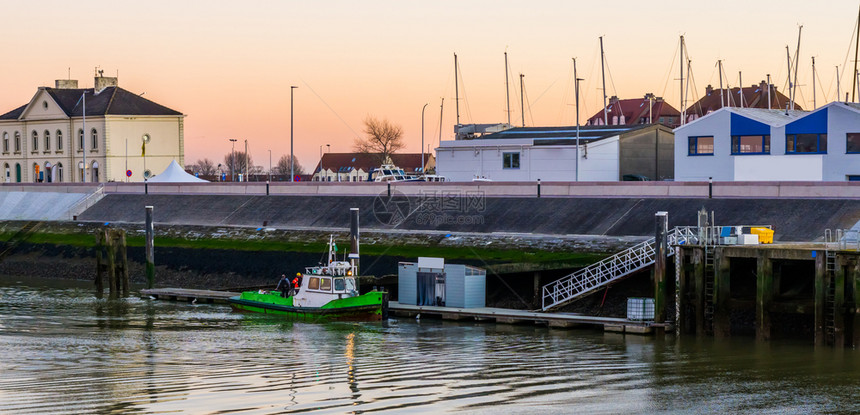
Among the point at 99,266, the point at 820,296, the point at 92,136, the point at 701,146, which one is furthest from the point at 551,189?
the point at 92,136

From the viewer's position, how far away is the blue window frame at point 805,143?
58.5 meters

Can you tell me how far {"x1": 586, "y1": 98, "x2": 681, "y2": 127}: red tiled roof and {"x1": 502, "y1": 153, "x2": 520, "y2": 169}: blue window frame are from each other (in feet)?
252

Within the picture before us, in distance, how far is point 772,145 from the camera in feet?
198

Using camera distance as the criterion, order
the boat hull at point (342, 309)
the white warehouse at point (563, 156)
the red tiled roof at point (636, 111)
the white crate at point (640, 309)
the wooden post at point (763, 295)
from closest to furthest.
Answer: the wooden post at point (763, 295), the white crate at point (640, 309), the boat hull at point (342, 309), the white warehouse at point (563, 156), the red tiled roof at point (636, 111)

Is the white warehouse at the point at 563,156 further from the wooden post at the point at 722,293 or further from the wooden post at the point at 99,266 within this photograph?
the wooden post at the point at 722,293

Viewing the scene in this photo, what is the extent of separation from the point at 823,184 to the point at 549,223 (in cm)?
1226

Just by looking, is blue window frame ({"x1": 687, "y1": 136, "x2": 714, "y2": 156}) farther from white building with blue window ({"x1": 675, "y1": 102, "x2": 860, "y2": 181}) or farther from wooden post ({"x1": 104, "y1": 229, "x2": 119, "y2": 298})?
wooden post ({"x1": 104, "y1": 229, "x2": 119, "y2": 298})

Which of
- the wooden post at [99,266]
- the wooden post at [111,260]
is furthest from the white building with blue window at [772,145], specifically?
the wooden post at [99,266]

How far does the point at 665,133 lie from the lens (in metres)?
76.5

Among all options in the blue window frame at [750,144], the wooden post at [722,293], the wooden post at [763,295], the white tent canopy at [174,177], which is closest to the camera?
the wooden post at [763,295]

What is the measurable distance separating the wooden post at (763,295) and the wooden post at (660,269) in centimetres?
322

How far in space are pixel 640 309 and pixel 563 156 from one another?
109ft

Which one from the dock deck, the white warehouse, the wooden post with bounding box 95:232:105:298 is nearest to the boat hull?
the dock deck

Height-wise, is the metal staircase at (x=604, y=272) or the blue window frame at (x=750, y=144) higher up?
the blue window frame at (x=750, y=144)
